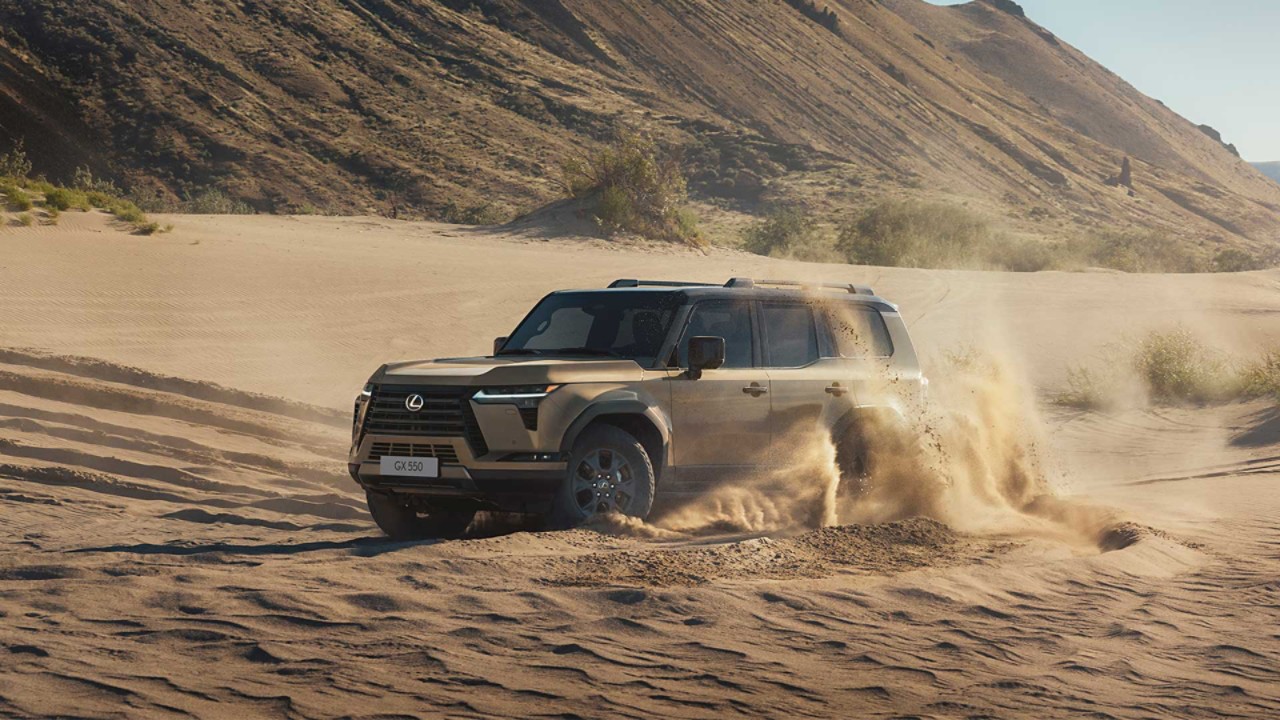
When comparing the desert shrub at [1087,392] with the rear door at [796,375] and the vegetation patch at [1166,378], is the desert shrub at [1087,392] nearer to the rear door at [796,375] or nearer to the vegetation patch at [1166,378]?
the vegetation patch at [1166,378]

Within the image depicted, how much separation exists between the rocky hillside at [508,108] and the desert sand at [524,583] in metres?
35.4

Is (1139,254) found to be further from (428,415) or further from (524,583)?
(524,583)

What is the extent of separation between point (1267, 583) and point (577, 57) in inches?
2485

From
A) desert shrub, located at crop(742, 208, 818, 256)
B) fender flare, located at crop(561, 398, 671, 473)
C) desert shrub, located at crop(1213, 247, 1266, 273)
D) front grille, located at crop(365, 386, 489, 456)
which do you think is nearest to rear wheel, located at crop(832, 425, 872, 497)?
fender flare, located at crop(561, 398, 671, 473)

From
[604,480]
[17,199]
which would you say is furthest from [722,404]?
[17,199]

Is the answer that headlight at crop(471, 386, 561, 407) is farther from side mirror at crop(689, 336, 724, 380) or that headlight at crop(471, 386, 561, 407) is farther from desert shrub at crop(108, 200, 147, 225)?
desert shrub at crop(108, 200, 147, 225)

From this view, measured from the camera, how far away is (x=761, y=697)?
19.4ft

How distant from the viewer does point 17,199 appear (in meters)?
23.4

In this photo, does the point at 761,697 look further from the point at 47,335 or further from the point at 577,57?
the point at 577,57

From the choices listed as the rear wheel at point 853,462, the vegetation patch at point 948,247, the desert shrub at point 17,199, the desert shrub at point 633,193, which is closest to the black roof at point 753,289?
the rear wheel at point 853,462

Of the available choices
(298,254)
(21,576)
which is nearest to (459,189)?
(298,254)

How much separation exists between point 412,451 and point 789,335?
287cm

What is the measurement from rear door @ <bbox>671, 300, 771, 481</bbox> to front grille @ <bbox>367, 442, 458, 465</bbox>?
149 cm

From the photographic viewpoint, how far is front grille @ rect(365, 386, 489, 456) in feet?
29.5
